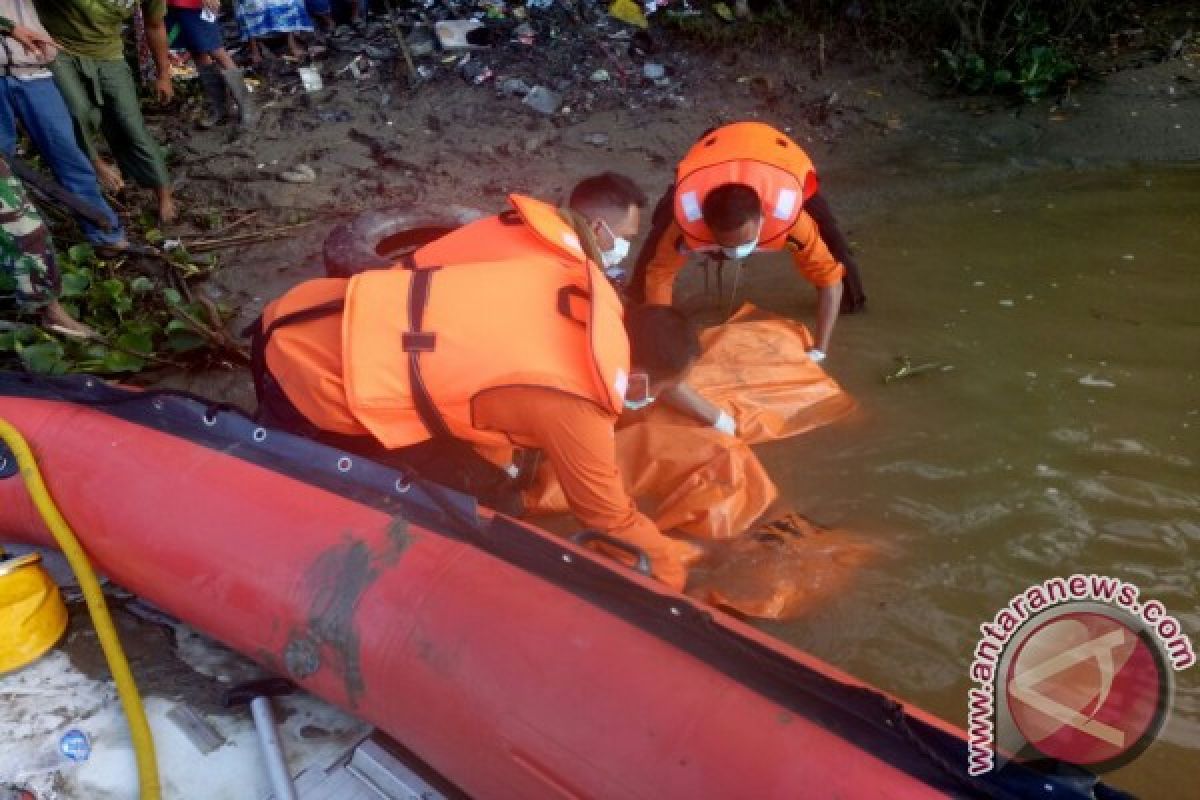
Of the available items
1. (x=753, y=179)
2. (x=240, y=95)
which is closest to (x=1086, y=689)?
(x=753, y=179)

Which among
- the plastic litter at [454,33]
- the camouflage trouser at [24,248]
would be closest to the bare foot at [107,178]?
the camouflage trouser at [24,248]

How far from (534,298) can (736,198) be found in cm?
132

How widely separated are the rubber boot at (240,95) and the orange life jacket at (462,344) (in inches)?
153

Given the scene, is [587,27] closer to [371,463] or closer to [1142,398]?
[1142,398]

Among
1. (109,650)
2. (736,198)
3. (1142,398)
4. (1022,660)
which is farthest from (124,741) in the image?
(1142,398)

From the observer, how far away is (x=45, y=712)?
2174 millimetres

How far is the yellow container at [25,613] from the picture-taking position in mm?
2211

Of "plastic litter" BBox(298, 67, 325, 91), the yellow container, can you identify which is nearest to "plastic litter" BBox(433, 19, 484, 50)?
"plastic litter" BBox(298, 67, 325, 91)

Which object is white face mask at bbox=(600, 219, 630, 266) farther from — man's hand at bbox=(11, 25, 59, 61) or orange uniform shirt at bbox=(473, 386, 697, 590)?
man's hand at bbox=(11, 25, 59, 61)

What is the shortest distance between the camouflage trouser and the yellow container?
1.46m

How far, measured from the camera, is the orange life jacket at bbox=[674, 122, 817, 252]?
3.23 meters

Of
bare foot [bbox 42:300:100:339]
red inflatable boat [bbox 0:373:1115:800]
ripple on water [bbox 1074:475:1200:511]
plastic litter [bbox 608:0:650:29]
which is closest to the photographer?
red inflatable boat [bbox 0:373:1115:800]

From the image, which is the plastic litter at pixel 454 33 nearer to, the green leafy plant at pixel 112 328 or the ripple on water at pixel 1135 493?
the green leafy plant at pixel 112 328

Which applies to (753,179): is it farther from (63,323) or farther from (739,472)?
(63,323)
